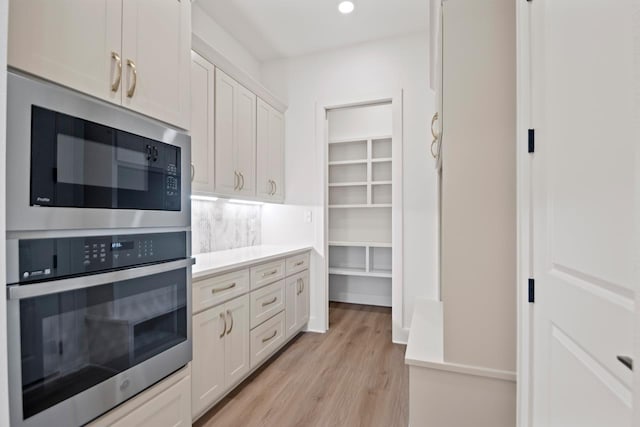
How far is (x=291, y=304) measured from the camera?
2.82m

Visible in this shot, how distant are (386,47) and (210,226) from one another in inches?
97.9

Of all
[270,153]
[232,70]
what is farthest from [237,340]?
[232,70]

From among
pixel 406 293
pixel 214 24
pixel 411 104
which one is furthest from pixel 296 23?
pixel 406 293

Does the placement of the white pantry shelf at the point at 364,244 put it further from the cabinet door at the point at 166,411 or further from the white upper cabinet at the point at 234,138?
the cabinet door at the point at 166,411

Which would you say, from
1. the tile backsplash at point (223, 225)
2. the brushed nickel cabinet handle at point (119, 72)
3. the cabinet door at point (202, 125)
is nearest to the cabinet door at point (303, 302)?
the tile backsplash at point (223, 225)

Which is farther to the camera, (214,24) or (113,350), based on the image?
(214,24)

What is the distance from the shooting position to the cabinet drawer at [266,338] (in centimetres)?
222

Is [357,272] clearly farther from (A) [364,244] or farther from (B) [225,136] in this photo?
(B) [225,136]

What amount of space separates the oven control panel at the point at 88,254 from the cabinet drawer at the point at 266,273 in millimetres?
998

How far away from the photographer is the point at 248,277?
216 cm
